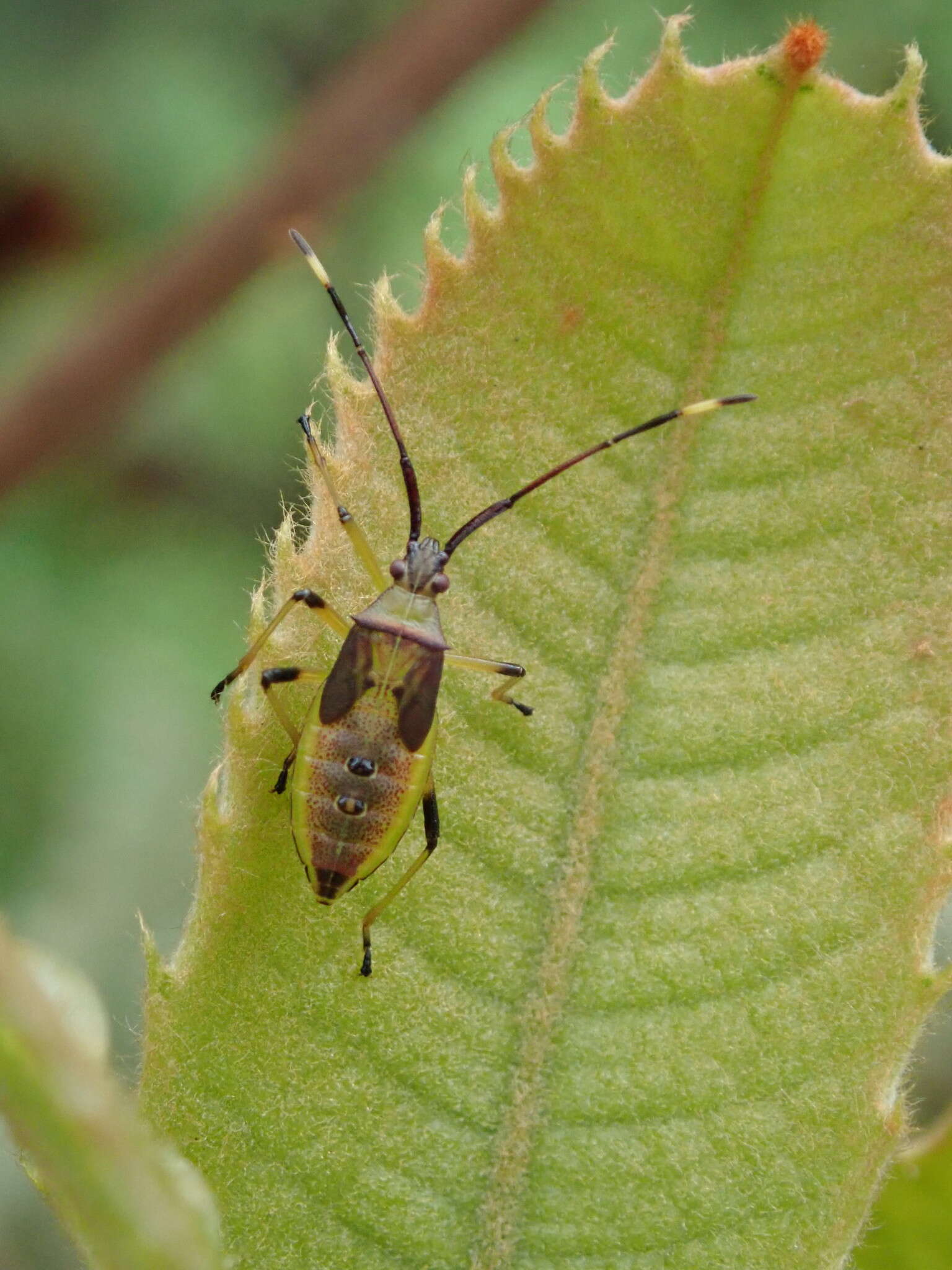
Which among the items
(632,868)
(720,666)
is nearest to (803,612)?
(720,666)

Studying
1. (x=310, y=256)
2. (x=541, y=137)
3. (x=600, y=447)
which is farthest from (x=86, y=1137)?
(x=310, y=256)

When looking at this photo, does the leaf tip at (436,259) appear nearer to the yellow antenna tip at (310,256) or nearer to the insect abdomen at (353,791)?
the insect abdomen at (353,791)

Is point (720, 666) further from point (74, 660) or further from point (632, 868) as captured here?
point (74, 660)

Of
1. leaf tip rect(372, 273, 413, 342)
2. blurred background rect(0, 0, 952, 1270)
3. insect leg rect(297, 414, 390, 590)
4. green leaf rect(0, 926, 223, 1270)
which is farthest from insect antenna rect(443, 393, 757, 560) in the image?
blurred background rect(0, 0, 952, 1270)

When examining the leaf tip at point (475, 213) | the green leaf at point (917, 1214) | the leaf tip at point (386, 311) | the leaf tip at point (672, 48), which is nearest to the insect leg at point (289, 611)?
the leaf tip at point (386, 311)

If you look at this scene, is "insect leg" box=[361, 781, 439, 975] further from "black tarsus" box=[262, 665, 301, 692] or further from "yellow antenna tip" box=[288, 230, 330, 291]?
"yellow antenna tip" box=[288, 230, 330, 291]

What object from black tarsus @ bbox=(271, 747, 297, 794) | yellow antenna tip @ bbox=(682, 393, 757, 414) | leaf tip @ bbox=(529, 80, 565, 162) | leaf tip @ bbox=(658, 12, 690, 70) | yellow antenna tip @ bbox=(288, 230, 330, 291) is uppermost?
yellow antenna tip @ bbox=(288, 230, 330, 291)

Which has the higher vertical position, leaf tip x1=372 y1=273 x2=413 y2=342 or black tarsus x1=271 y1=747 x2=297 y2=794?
leaf tip x1=372 y1=273 x2=413 y2=342
